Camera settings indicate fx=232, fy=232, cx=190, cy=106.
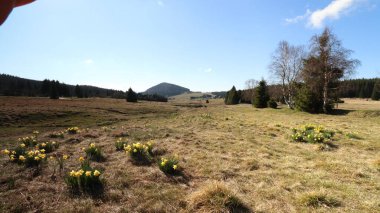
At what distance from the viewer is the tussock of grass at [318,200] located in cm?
494

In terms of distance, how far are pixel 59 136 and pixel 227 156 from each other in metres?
9.29

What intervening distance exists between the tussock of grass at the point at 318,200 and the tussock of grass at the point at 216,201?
131 cm

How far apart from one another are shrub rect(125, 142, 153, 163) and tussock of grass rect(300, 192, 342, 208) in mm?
4727

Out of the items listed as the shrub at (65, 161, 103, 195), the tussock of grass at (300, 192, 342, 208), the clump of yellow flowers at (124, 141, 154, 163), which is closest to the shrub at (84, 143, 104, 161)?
the clump of yellow flowers at (124, 141, 154, 163)

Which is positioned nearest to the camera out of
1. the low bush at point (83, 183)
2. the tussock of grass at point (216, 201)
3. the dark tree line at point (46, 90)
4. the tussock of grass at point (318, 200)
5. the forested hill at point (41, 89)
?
the tussock of grass at point (216, 201)

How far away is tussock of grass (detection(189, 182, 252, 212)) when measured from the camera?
4664mm

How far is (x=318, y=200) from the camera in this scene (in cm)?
502

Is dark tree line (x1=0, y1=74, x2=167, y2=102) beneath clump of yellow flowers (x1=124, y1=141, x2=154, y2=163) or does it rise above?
above

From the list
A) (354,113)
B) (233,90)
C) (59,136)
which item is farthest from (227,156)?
(233,90)

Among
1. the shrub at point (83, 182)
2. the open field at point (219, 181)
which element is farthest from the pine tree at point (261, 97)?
the shrub at point (83, 182)

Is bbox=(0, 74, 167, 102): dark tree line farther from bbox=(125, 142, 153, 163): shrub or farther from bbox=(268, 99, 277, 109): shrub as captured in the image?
bbox=(125, 142, 153, 163): shrub

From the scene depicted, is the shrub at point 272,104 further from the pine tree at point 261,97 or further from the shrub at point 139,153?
the shrub at point 139,153

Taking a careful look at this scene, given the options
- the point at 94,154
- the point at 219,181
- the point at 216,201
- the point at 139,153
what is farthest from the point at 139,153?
the point at 216,201

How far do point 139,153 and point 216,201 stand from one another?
13.8 feet
